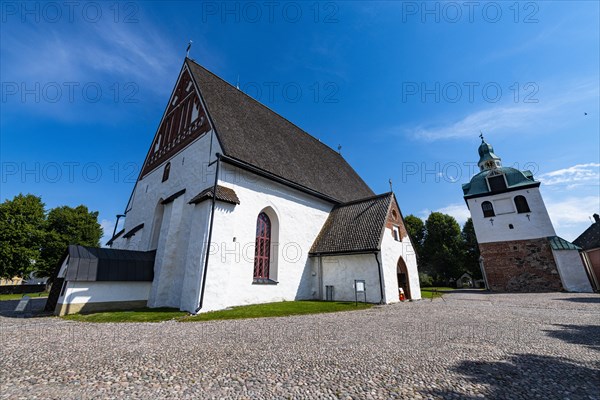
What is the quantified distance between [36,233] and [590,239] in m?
54.6

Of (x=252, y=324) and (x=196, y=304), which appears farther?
(x=196, y=304)

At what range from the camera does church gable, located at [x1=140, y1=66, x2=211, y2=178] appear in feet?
44.4

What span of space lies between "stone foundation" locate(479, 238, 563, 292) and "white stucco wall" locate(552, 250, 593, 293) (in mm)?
428

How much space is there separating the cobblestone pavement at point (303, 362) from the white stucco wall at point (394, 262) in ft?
19.9

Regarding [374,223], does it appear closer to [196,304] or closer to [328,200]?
[328,200]

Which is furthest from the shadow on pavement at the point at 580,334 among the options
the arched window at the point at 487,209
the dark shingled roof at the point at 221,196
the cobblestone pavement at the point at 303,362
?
the arched window at the point at 487,209

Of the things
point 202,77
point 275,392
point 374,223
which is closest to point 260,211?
point 374,223

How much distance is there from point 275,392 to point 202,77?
55.3ft

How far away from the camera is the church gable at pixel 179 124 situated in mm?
13525

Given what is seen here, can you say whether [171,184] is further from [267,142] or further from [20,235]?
[20,235]

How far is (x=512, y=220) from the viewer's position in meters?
23.6

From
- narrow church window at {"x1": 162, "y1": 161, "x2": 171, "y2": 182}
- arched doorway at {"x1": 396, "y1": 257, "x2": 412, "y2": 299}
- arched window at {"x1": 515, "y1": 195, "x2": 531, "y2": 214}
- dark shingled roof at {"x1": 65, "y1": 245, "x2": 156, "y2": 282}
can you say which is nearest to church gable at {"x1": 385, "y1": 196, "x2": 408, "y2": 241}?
arched doorway at {"x1": 396, "y1": 257, "x2": 412, "y2": 299}

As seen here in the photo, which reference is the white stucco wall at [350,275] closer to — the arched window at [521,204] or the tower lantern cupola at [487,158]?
the arched window at [521,204]

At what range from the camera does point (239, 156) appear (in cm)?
1178
